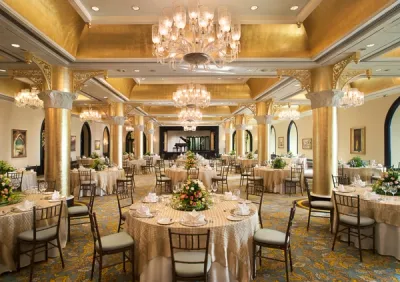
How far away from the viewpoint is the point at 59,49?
18.9ft

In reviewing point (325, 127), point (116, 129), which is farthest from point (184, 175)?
point (116, 129)

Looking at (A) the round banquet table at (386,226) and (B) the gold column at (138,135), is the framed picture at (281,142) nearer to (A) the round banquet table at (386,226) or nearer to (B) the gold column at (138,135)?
(B) the gold column at (138,135)

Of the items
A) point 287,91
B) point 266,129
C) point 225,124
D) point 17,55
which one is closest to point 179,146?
point 225,124

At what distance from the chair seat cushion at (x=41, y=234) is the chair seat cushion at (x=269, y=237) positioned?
2.96 metres

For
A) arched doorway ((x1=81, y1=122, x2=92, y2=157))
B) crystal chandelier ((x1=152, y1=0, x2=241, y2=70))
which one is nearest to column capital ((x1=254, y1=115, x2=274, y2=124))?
crystal chandelier ((x1=152, y1=0, x2=241, y2=70))

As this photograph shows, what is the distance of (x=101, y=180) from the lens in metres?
9.23

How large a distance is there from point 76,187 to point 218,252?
7.28m

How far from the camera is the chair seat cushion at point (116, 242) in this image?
3333mm

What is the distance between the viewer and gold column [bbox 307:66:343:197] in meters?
6.85

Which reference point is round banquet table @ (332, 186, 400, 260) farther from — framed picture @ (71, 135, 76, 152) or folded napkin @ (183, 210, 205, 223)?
framed picture @ (71, 135, 76, 152)

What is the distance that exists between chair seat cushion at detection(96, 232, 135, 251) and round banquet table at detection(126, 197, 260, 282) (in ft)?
0.39

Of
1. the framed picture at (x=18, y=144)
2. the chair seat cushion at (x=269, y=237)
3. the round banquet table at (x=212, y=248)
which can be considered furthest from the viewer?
the framed picture at (x=18, y=144)

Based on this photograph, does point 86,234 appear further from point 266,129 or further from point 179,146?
point 179,146

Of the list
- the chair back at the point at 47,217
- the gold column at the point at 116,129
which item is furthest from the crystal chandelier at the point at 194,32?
the gold column at the point at 116,129
